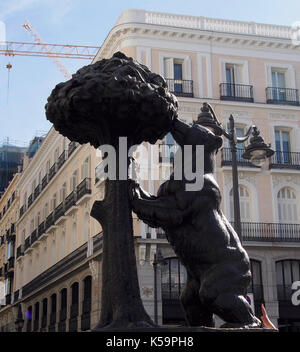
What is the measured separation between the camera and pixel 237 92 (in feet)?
97.7

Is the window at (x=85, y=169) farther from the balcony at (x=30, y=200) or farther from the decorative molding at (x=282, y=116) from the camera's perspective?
the balcony at (x=30, y=200)

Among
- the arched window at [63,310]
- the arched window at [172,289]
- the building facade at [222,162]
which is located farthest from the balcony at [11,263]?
the arched window at [172,289]

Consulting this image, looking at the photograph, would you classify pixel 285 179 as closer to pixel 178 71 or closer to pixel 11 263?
pixel 178 71

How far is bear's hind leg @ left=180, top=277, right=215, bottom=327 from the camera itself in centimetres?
583

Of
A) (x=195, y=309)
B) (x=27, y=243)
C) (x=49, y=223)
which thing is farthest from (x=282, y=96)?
(x=195, y=309)

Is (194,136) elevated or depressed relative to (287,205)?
depressed

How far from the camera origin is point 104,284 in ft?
18.1

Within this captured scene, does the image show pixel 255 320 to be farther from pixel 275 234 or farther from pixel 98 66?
pixel 275 234

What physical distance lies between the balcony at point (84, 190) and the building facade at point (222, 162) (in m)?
0.05

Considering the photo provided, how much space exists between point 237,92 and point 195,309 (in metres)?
24.8

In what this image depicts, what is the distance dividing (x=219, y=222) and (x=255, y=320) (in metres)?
0.93

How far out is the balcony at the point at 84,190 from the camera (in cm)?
3066
